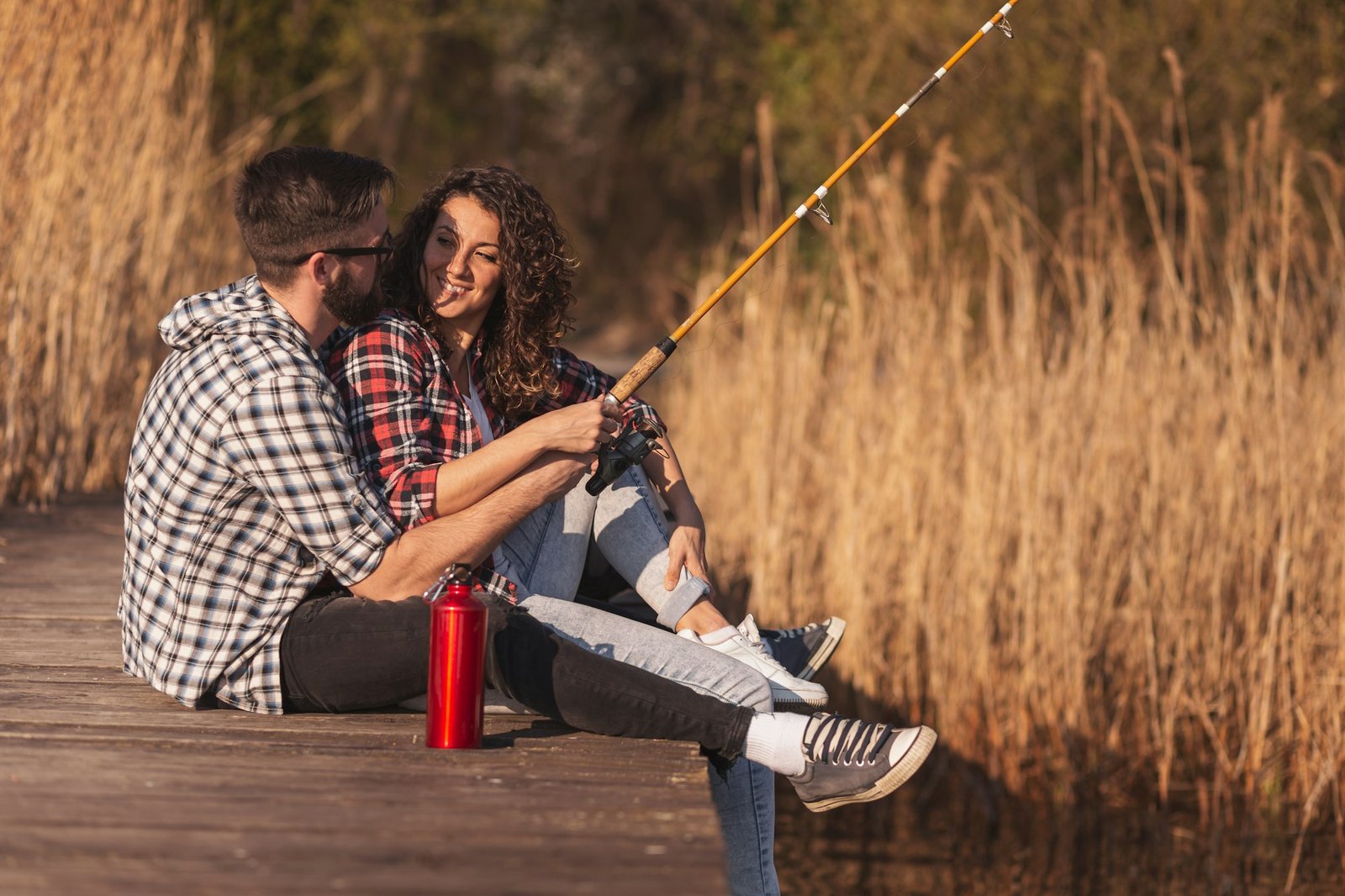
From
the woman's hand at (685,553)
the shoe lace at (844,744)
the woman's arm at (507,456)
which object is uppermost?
the woman's arm at (507,456)

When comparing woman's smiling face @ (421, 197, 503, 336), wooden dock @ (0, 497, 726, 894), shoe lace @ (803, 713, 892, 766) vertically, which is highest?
woman's smiling face @ (421, 197, 503, 336)

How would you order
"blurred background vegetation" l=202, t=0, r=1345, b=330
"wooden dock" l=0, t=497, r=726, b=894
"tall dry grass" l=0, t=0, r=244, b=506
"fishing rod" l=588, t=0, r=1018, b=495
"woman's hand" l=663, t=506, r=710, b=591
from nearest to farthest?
"wooden dock" l=0, t=497, r=726, b=894, "fishing rod" l=588, t=0, r=1018, b=495, "woman's hand" l=663, t=506, r=710, b=591, "tall dry grass" l=0, t=0, r=244, b=506, "blurred background vegetation" l=202, t=0, r=1345, b=330

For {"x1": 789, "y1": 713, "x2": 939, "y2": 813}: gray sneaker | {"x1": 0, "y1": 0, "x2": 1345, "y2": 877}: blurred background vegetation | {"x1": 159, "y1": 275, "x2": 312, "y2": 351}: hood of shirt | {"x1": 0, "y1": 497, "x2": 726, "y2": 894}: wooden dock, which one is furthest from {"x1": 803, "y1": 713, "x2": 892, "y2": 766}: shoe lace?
{"x1": 0, "y1": 0, "x2": 1345, "y2": 877}: blurred background vegetation

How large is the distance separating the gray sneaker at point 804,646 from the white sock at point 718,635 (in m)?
0.16

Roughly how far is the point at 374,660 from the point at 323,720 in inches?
5.8

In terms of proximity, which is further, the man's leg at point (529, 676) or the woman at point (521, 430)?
the woman at point (521, 430)

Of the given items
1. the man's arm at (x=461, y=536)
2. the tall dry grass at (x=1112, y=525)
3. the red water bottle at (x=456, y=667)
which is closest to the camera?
the red water bottle at (x=456, y=667)

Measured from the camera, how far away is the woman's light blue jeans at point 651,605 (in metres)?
2.72

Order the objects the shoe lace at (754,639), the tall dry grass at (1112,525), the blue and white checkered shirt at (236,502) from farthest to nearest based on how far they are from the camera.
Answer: the tall dry grass at (1112,525), the shoe lace at (754,639), the blue and white checkered shirt at (236,502)

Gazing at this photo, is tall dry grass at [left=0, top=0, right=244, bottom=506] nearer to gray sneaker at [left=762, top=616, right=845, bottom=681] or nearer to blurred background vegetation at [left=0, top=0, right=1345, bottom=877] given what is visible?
blurred background vegetation at [left=0, top=0, right=1345, bottom=877]

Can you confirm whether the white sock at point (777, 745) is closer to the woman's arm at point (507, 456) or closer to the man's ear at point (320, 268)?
the woman's arm at point (507, 456)

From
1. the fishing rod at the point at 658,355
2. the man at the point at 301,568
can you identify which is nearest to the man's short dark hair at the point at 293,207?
the man at the point at 301,568

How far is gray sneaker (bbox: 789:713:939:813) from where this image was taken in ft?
8.36

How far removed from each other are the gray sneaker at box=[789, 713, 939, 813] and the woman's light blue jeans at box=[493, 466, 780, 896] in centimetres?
15
